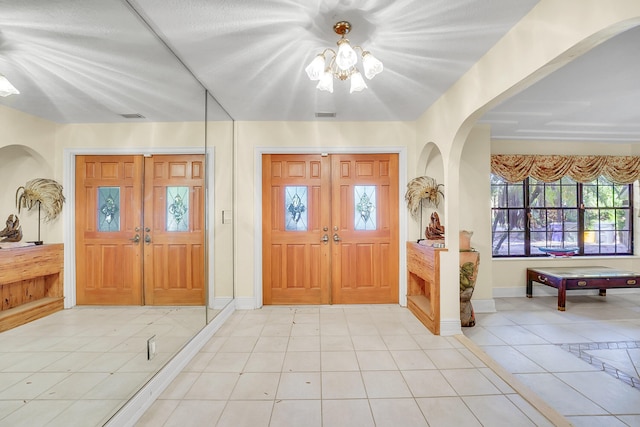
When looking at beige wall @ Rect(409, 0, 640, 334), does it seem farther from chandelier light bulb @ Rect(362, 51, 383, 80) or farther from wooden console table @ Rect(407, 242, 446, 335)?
chandelier light bulb @ Rect(362, 51, 383, 80)

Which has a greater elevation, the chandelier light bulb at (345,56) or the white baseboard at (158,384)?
the chandelier light bulb at (345,56)

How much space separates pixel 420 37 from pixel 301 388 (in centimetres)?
275

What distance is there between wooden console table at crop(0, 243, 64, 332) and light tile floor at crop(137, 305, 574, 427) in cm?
107

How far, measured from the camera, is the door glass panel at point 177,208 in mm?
2545

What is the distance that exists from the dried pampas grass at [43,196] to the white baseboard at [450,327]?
10.8 ft

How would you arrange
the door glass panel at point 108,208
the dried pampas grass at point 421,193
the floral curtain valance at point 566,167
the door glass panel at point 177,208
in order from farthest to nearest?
the floral curtain valance at point 566,167 → the dried pampas grass at point 421,193 → the door glass panel at point 177,208 → the door glass panel at point 108,208

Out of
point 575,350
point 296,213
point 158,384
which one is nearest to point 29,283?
point 158,384

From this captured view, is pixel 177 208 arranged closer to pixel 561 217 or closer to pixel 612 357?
pixel 612 357

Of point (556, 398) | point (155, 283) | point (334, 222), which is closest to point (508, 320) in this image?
point (556, 398)

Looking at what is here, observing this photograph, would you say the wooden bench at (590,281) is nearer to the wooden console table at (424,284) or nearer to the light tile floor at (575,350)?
the light tile floor at (575,350)

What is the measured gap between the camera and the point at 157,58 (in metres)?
2.15

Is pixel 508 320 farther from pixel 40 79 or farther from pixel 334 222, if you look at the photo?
pixel 40 79

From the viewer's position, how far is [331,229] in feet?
13.1

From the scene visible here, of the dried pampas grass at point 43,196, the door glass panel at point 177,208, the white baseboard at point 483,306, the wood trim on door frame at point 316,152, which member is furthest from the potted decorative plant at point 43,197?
the white baseboard at point 483,306
